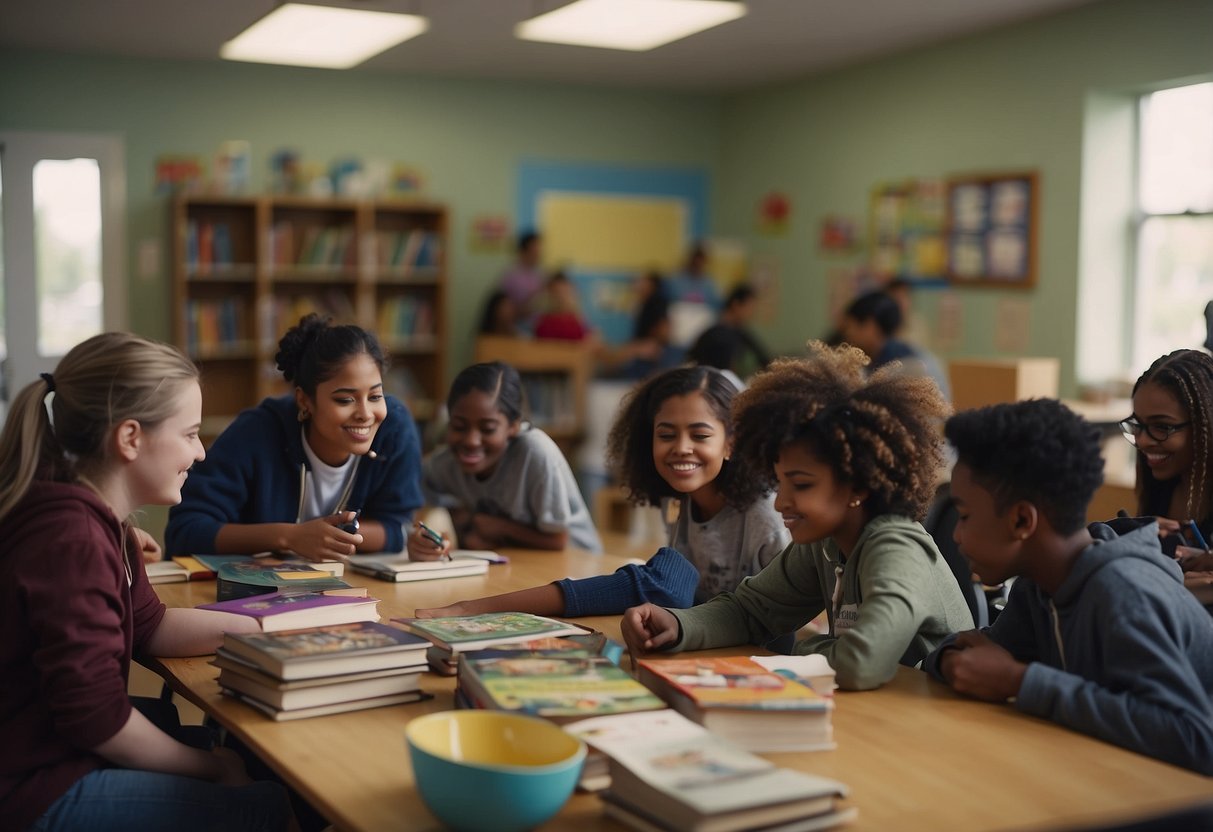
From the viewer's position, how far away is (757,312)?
885 cm

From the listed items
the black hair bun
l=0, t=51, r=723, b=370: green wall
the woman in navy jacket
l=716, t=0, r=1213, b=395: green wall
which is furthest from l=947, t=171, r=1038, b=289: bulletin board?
the black hair bun

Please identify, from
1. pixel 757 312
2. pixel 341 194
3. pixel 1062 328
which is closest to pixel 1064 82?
pixel 1062 328

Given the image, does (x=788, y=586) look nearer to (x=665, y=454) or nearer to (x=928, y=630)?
(x=928, y=630)

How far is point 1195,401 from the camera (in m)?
2.39

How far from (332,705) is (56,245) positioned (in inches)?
261

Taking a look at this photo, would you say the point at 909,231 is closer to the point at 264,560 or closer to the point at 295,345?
the point at 295,345

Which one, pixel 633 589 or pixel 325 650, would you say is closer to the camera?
pixel 325 650

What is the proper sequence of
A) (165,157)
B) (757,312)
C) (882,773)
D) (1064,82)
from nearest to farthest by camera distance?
1. (882,773)
2. (1064,82)
3. (165,157)
4. (757,312)

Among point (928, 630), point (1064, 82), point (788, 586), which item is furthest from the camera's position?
point (1064, 82)

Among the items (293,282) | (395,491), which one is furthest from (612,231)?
(395,491)

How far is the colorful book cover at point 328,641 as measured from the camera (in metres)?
1.63

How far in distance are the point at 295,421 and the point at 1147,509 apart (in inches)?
71.6

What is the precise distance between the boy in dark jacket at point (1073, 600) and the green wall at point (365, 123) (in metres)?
6.81

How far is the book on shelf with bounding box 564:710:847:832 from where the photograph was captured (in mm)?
1218
